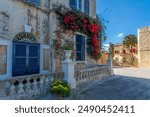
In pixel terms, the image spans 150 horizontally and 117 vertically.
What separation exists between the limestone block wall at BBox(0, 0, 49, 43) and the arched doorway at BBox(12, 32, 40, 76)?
0.95 feet

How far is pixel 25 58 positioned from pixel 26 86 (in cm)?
203

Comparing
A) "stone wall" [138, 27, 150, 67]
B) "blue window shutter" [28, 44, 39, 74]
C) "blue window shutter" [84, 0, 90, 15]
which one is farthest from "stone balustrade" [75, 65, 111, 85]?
"stone wall" [138, 27, 150, 67]

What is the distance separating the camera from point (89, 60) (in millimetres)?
11773

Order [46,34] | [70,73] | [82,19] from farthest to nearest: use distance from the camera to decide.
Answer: [82,19] < [46,34] < [70,73]

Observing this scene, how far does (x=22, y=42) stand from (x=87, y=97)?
3.62 m

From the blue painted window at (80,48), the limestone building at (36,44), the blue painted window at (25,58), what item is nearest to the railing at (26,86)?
the limestone building at (36,44)

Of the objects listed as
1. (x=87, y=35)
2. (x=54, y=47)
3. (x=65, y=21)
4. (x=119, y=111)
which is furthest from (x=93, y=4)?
(x=119, y=111)

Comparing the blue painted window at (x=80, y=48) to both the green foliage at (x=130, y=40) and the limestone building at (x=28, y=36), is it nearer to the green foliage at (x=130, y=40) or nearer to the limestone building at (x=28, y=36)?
the limestone building at (x=28, y=36)

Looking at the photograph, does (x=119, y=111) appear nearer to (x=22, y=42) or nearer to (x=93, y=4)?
(x=22, y=42)

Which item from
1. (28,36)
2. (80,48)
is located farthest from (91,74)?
(28,36)

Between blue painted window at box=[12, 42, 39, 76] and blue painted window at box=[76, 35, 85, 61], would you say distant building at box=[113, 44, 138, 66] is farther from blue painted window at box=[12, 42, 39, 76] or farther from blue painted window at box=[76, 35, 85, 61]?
blue painted window at box=[12, 42, 39, 76]

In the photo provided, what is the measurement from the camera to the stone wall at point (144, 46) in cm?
3097

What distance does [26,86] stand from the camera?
548 cm

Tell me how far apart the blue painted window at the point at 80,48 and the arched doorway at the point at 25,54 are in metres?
3.40
